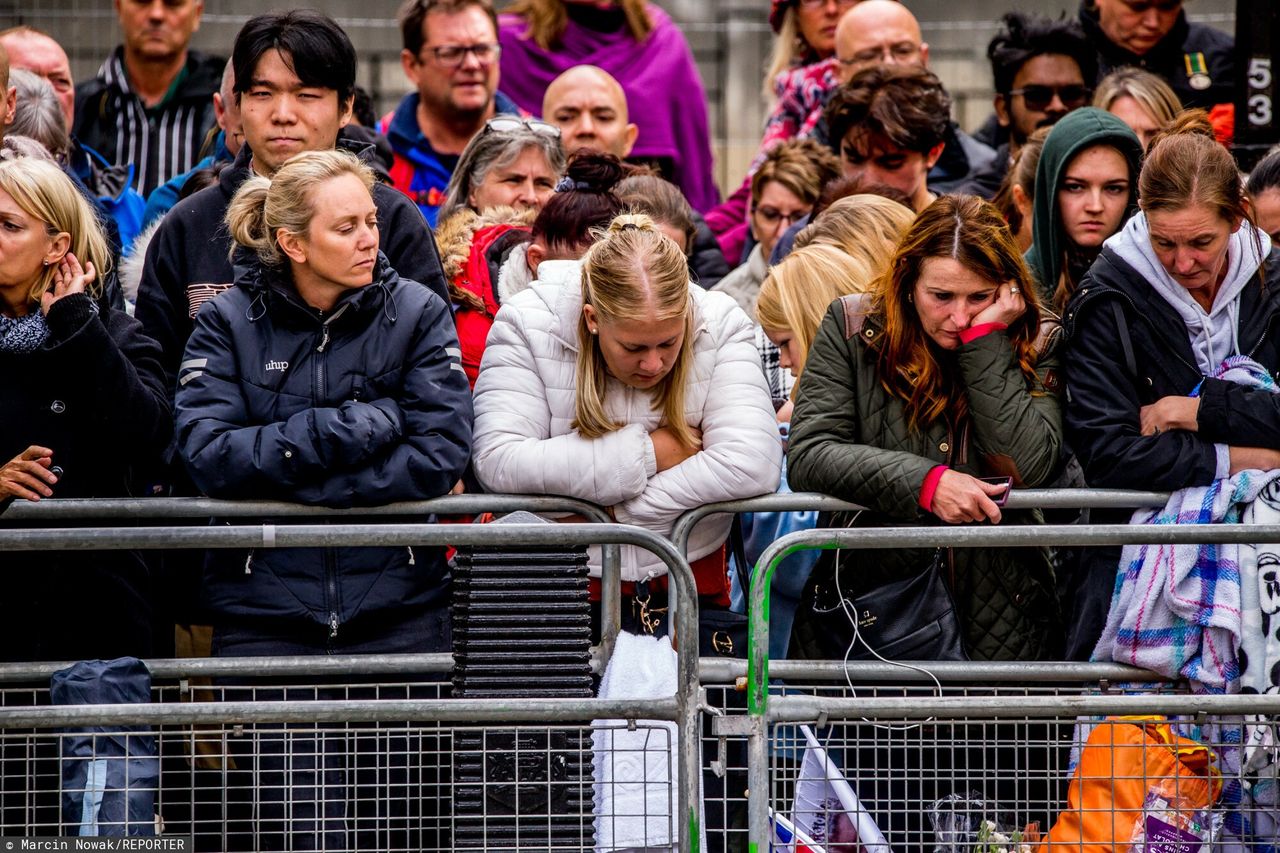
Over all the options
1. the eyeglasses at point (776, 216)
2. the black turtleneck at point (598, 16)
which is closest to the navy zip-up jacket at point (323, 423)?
the eyeglasses at point (776, 216)

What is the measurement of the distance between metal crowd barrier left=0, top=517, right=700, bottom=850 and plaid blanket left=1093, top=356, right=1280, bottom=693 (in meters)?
1.32

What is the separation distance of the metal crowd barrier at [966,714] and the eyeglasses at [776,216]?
2.64 m

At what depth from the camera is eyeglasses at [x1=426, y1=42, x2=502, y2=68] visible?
7695mm

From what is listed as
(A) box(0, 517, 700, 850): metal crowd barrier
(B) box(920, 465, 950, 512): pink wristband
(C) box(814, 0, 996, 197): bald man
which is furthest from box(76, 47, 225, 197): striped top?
(B) box(920, 465, 950, 512): pink wristband

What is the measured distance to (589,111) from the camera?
776cm

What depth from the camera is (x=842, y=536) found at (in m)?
4.62

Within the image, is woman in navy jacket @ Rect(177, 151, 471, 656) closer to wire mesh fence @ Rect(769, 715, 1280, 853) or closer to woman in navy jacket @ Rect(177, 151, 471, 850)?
woman in navy jacket @ Rect(177, 151, 471, 850)

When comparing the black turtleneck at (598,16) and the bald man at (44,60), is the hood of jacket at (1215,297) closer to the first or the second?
the black turtleneck at (598,16)

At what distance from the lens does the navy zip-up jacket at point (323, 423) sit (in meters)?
4.92

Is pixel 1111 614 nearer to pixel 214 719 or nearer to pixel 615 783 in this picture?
pixel 615 783

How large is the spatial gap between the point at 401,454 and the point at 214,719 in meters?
0.92

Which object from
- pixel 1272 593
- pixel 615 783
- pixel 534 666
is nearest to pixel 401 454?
pixel 534 666

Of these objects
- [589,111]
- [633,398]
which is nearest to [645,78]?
[589,111]

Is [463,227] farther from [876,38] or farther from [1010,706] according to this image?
[1010,706]
